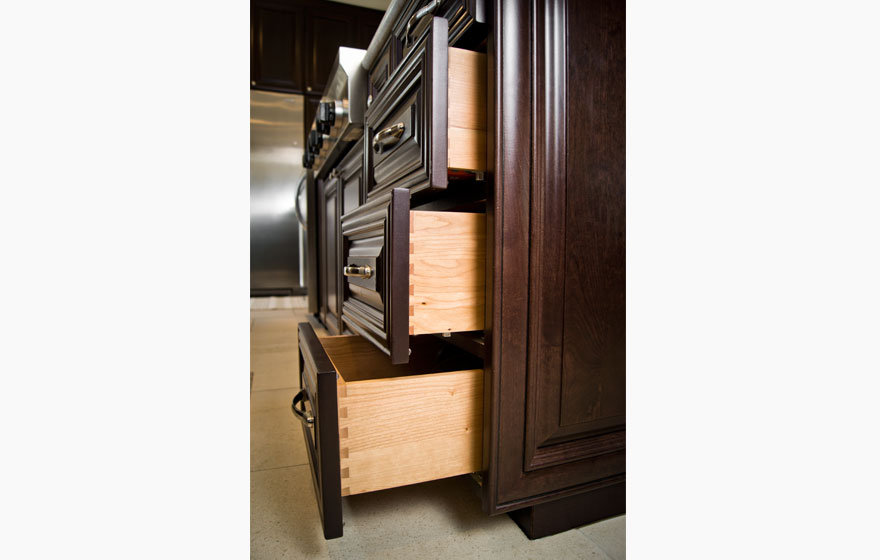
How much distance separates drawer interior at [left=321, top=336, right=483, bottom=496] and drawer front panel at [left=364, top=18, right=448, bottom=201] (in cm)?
28

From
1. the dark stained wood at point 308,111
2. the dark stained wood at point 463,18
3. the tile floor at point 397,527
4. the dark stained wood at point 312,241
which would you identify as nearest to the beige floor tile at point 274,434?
the tile floor at point 397,527

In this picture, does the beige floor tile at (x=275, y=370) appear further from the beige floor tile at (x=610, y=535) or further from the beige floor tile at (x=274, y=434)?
the beige floor tile at (x=610, y=535)

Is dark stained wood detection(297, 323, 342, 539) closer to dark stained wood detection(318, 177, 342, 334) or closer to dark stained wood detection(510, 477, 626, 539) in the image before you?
dark stained wood detection(510, 477, 626, 539)

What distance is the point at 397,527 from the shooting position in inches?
28.8

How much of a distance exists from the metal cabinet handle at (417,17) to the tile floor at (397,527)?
836 mm

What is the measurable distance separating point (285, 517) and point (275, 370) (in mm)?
999

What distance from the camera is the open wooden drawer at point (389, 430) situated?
2.03ft

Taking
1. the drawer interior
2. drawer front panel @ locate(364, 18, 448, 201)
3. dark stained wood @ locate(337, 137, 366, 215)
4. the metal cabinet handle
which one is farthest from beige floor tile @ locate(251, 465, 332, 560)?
the metal cabinet handle

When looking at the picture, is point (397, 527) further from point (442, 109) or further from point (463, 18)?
point (463, 18)

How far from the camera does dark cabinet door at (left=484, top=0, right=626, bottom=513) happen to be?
2.13 feet
